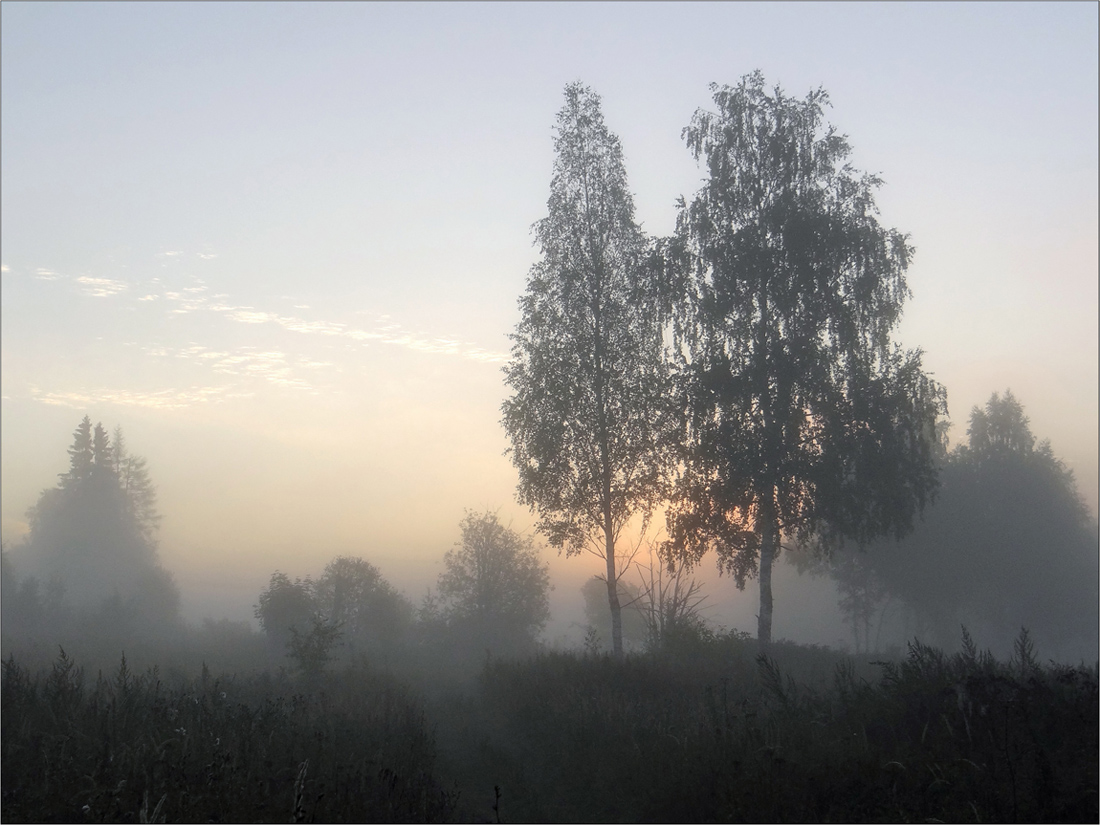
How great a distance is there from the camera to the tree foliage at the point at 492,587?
41312mm

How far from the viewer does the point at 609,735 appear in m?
9.70

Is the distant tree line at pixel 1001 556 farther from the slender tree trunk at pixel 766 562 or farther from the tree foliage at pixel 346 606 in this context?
the tree foliage at pixel 346 606

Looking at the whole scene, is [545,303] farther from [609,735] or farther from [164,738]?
[164,738]

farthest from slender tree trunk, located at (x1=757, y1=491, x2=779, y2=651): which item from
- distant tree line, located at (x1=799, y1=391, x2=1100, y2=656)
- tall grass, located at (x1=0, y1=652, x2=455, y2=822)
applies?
distant tree line, located at (x1=799, y1=391, x2=1100, y2=656)

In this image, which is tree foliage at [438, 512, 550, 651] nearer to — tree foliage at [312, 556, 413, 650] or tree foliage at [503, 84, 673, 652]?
tree foliage at [312, 556, 413, 650]

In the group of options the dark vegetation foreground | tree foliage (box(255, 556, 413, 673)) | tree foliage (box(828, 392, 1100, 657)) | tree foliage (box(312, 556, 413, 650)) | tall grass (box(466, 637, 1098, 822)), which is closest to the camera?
the dark vegetation foreground

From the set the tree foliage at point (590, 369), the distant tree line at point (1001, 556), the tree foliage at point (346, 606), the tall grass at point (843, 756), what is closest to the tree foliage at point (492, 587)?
the tree foliage at point (346, 606)

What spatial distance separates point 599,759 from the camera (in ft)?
29.8

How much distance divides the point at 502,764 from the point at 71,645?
65.7 feet

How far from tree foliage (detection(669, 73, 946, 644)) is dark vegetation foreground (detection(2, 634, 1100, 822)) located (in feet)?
28.5

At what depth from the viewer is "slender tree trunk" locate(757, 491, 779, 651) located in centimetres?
1864

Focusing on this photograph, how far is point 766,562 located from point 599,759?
1099 cm

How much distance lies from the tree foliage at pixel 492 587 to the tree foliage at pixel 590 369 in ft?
74.6

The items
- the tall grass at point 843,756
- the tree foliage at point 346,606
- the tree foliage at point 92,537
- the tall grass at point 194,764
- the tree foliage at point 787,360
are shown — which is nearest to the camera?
Result: the tall grass at point 194,764
